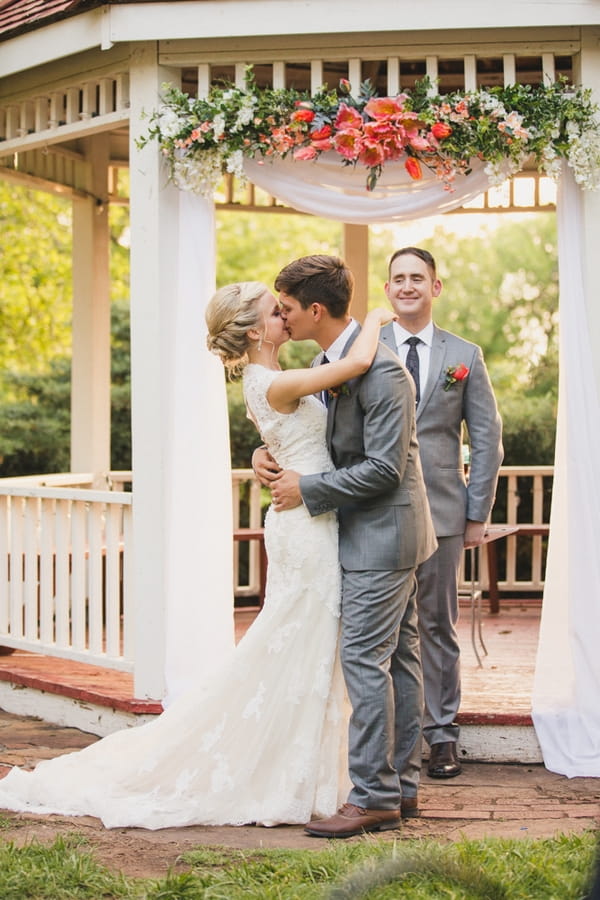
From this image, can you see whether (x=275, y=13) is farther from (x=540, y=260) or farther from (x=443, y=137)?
(x=540, y=260)

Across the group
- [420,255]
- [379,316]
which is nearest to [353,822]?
[379,316]

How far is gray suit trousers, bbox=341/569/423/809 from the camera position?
4.54 metres

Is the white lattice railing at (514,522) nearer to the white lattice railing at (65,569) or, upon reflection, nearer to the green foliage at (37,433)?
the white lattice railing at (65,569)

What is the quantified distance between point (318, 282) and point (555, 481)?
6.23 ft

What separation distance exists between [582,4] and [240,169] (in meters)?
1.77

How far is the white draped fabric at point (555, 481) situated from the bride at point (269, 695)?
113 cm

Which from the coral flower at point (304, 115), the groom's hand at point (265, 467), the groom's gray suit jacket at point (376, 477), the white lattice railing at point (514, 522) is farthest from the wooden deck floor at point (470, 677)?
the coral flower at point (304, 115)

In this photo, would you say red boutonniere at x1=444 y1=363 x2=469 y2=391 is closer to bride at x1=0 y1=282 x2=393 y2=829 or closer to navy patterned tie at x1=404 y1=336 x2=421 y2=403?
navy patterned tie at x1=404 y1=336 x2=421 y2=403

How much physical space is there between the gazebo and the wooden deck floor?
0.19 metres

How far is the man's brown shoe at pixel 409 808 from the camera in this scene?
4809 millimetres

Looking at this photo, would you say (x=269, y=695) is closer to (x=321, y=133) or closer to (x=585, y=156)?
(x=321, y=133)

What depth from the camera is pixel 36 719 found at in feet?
22.2

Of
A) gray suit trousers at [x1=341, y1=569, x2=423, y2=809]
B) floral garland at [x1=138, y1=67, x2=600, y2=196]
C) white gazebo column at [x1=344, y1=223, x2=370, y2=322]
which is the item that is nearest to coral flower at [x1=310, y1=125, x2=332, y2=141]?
floral garland at [x1=138, y1=67, x2=600, y2=196]

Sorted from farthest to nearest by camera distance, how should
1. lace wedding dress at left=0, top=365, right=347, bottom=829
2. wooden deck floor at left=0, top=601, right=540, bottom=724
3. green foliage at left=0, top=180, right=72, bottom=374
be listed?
green foliage at left=0, top=180, right=72, bottom=374 → wooden deck floor at left=0, top=601, right=540, bottom=724 → lace wedding dress at left=0, top=365, right=347, bottom=829
